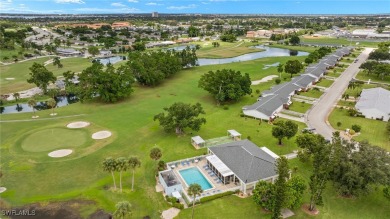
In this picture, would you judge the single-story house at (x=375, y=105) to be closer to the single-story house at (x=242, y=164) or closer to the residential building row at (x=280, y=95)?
the residential building row at (x=280, y=95)

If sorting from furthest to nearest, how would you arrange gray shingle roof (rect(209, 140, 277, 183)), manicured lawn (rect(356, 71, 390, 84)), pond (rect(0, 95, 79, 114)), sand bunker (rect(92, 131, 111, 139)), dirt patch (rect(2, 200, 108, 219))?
manicured lawn (rect(356, 71, 390, 84))
pond (rect(0, 95, 79, 114))
sand bunker (rect(92, 131, 111, 139))
gray shingle roof (rect(209, 140, 277, 183))
dirt patch (rect(2, 200, 108, 219))

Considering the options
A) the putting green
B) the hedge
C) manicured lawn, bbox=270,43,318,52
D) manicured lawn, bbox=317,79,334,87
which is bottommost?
the hedge

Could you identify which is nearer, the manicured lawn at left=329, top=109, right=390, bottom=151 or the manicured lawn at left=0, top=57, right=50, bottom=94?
the manicured lawn at left=329, top=109, right=390, bottom=151

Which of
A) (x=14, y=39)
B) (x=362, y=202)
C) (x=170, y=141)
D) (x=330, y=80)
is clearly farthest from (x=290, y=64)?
(x=14, y=39)

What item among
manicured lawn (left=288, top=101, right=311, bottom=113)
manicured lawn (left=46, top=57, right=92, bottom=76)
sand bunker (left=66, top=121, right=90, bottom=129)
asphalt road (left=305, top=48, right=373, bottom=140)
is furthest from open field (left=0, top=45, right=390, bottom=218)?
manicured lawn (left=46, top=57, right=92, bottom=76)

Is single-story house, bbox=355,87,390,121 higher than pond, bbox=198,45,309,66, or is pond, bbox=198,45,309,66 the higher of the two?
pond, bbox=198,45,309,66

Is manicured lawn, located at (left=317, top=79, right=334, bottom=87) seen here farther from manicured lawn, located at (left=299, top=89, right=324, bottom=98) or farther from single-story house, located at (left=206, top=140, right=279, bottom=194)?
single-story house, located at (left=206, top=140, right=279, bottom=194)

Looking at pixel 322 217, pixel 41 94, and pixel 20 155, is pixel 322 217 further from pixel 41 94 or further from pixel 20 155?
pixel 41 94
